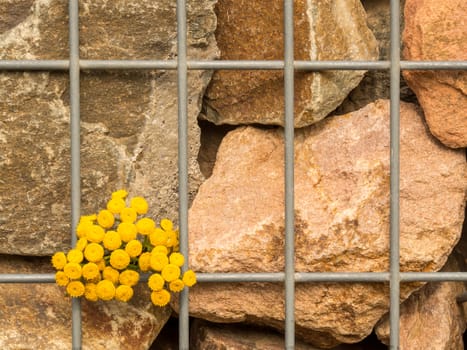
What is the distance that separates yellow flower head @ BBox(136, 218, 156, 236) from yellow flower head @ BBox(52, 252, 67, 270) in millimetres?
143

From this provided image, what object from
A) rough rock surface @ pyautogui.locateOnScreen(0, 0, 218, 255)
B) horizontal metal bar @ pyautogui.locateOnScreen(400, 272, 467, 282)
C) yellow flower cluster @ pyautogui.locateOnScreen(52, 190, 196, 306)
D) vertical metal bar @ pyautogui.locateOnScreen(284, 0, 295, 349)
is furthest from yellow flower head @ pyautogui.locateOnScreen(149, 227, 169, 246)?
horizontal metal bar @ pyautogui.locateOnScreen(400, 272, 467, 282)

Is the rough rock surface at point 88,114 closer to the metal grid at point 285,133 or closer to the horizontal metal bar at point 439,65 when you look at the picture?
the metal grid at point 285,133

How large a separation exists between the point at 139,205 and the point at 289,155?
11.4 inches

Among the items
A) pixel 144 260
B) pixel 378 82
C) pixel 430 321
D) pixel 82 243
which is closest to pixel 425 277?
pixel 430 321

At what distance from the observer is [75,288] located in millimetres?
1653

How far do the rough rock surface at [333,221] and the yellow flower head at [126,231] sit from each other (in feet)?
0.44

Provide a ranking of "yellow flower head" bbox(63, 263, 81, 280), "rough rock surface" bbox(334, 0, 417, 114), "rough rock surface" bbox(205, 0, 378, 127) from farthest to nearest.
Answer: "rough rock surface" bbox(334, 0, 417, 114) < "rough rock surface" bbox(205, 0, 378, 127) < "yellow flower head" bbox(63, 263, 81, 280)

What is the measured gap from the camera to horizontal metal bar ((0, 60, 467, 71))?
166cm

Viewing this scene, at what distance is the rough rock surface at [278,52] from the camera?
1.74m

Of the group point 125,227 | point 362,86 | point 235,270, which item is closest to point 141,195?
point 125,227

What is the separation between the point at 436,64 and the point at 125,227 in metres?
0.64

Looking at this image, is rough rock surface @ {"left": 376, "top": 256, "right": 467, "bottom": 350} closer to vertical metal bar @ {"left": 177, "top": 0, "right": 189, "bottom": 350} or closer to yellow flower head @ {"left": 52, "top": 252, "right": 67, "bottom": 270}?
vertical metal bar @ {"left": 177, "top": 0, "right": 189, "bottom": 350}

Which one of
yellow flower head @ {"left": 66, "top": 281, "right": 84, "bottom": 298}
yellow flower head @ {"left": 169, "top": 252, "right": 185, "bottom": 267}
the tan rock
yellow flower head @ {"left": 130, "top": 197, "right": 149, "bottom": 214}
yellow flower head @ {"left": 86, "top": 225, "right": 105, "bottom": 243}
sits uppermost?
yellow flower head @ {"left": 130, "top": 197, "right": 149, "bottom": 214}

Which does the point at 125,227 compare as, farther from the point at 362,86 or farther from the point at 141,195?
the point at 362,86
